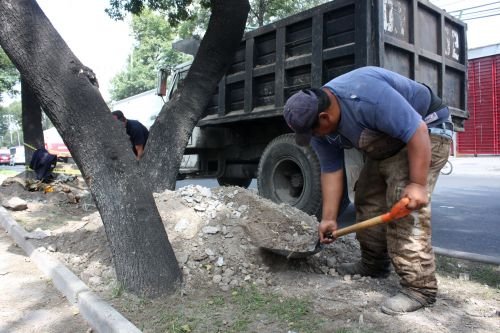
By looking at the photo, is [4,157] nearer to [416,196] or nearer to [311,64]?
[311,64]

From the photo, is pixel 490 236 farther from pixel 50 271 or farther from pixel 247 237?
pixel 50 271


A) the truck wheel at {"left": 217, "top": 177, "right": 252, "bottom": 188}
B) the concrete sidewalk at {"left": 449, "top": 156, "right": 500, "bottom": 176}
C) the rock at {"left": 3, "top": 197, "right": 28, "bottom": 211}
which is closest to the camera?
the rock at {"left": 3, "top": 197, "right": 28, "bottom": 211}

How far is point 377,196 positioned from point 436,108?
709 mm

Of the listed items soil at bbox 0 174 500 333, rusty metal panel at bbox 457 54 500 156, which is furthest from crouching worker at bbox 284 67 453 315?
rusty metal panel at bbox 457 54 500 156

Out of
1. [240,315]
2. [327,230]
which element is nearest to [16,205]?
[240,315]

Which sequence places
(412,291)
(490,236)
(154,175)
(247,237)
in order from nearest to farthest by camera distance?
1. (412,291)
2. (247,237)
3. (154,175)
4. (490,236)

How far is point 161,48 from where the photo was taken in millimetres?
37250

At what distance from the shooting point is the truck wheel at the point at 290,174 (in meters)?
5.46

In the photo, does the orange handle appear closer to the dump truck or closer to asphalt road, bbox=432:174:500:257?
the dump truck

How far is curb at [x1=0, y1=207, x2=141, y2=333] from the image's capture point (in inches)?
101

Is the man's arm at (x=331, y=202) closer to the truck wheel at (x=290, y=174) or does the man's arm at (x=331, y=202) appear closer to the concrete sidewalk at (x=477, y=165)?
the truck wheel at (x=290, y=174)

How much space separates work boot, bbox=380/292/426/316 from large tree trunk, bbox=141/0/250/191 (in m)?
2.96

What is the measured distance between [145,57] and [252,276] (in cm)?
3763

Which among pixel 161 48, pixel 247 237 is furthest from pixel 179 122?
pixel 161 48
